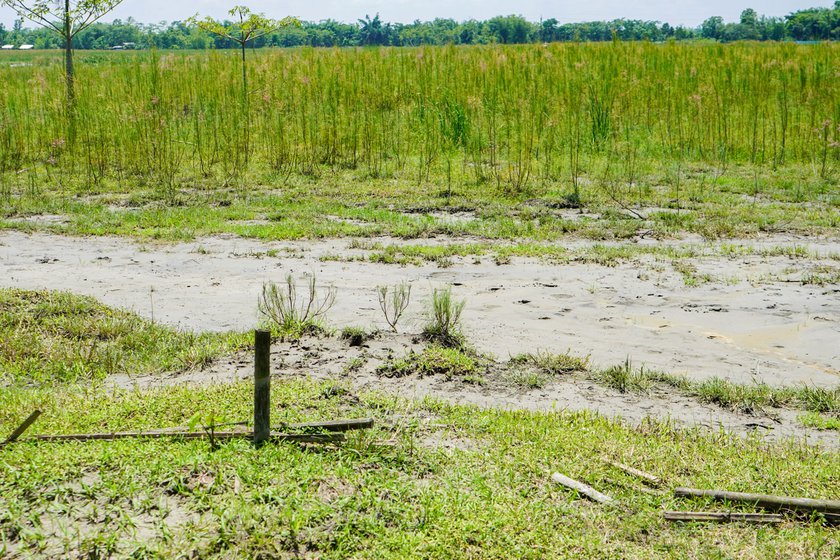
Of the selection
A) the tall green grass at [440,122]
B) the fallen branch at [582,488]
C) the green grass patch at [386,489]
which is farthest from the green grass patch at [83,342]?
the tall green grass at [440,122]

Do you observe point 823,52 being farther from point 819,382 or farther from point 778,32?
point 778,32

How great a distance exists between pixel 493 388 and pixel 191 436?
1.88 metres

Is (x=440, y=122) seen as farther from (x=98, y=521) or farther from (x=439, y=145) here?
(x=98, y=521)

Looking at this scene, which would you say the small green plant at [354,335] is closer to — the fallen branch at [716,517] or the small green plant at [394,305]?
the small green plant at [394,305]

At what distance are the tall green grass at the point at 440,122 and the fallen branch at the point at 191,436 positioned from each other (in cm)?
713

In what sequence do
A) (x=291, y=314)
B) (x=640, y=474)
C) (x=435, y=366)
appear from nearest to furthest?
1. (x=640, y=474)
2. (x=435, y=366)
3. (x=291, y=314)

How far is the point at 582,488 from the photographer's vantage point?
3654mm

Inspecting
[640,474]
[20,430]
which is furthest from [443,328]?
[20,430]

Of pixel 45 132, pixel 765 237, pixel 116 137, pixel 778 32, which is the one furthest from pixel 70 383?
pixel 778 32

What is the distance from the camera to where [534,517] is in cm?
342

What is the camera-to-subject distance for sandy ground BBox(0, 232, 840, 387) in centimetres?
579

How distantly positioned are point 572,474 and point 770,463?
95 cm

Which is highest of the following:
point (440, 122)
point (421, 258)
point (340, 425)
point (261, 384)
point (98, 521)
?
point (440, 122)

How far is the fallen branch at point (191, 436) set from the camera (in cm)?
379
